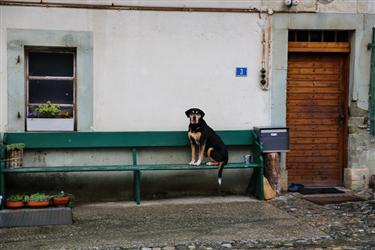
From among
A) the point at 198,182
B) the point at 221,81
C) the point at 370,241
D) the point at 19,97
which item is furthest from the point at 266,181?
the point at 19,97

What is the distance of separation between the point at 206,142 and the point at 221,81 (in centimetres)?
112

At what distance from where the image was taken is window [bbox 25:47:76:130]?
26.9 ft

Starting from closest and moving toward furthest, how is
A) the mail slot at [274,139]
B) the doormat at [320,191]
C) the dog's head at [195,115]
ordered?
1. the dog's head at [195,115]
2. the mail slot at [274,139]
3. the doormat at [320,191]

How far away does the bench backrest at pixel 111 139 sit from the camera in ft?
26.1

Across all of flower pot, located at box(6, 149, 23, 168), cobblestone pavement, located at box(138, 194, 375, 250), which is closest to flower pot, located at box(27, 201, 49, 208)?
flower pot, located at box(6, 149, 23, 168)

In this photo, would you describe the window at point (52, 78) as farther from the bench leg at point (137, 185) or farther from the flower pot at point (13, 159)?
the bench leg at point (137, 185)

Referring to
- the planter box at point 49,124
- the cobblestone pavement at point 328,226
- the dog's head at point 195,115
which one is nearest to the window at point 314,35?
the dog's head at point 195,115

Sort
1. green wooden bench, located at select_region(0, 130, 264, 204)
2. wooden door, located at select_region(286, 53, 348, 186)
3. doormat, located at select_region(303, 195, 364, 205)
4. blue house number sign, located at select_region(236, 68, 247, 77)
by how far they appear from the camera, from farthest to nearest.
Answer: wooden door, located at select_region(286, 53, 348, 186), blue house number sign, located at select_region(236, 68, 247, 77), doormat, located at select_region(303, 195, 364, 205), green wooden bench, located at select_region(0, 130, 264, 204)

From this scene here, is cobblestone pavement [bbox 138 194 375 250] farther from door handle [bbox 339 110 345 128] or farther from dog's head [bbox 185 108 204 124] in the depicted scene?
dog's head [bbox 185 108 204 124]

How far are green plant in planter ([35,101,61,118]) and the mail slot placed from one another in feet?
10.5

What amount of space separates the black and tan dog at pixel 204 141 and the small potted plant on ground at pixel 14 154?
2.49 m

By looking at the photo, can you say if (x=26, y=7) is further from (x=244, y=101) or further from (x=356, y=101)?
(x=356, y=101)

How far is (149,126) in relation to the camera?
841 cm

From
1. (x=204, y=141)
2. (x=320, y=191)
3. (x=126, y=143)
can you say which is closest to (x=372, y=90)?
(x=320, y=191)
